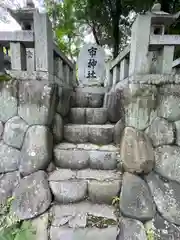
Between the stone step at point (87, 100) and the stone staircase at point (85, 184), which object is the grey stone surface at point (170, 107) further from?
the stone step at point (87, 100)

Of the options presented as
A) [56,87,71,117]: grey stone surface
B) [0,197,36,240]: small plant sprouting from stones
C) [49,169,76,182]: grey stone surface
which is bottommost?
[0,197,36,240]: small plant sprouting from stones

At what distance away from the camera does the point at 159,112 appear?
173cm

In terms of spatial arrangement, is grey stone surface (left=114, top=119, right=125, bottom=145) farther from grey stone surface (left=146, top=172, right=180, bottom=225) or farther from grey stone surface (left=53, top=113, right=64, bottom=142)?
grey stone surface (left=53, top=113, right=64, bottom=142)

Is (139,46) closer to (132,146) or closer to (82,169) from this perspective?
(132,146)

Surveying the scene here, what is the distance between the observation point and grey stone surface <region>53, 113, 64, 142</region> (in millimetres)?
1973

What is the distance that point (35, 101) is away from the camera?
1.74 m

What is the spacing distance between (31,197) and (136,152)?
1.19 meters

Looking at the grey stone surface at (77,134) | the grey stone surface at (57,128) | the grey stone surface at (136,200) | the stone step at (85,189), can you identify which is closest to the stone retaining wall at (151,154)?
the grey stone surface at (136,200)

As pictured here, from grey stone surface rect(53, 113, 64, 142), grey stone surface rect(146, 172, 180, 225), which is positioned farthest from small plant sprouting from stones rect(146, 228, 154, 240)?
grey stone surface rect(53, 113, 64, 142)

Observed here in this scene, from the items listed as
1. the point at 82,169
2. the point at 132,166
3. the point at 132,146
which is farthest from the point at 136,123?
the point at 82,169

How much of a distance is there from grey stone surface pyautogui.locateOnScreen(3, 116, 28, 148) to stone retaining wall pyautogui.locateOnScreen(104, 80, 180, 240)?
3.95 ft

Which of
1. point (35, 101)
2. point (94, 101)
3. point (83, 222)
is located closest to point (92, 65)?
point (94, 101)

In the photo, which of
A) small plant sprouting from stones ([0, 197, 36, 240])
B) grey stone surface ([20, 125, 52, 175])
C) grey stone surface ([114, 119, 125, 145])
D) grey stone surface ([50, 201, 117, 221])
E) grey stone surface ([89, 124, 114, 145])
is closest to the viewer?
small plant sprouting from stones ([0, 197, 36, 240])

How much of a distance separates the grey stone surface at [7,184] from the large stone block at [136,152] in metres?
1.24
